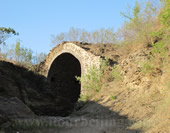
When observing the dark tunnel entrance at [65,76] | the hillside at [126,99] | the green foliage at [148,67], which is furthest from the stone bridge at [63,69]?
the green foliage at [148,67]

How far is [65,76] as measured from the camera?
15.5 metres

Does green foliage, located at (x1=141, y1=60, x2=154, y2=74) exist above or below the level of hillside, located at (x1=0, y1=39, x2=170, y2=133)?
above

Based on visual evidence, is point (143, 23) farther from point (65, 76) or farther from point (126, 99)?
point (65, 76)

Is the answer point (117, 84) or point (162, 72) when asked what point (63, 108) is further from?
point (162, 72)

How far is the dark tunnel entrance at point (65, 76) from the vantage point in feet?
48.4

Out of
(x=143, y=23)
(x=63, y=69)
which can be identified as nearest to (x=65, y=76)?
(x=63, y=69)

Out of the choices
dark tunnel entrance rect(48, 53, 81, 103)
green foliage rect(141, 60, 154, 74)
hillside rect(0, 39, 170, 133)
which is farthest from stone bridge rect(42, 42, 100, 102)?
green foliage rect(141, 60, 154, 74)

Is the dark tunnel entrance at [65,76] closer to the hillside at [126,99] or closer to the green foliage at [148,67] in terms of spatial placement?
the hillside at [126,99]

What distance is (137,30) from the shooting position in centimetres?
791

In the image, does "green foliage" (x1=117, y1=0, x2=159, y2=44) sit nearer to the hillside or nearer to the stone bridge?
the hillside

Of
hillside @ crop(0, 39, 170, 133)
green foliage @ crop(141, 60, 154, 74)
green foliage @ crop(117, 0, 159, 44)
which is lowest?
hillside @ crop(0, 39, 170, 133)

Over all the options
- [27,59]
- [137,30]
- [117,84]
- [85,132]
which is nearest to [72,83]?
[27,59]

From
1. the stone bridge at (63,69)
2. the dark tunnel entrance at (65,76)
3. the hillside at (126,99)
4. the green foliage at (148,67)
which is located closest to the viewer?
the hillside at (126,99)

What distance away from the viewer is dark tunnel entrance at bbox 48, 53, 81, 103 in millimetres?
14758
